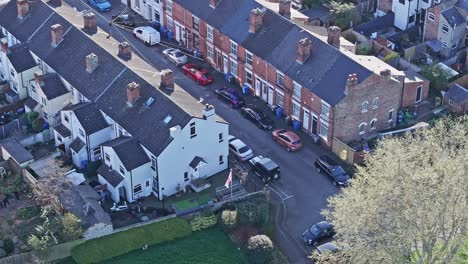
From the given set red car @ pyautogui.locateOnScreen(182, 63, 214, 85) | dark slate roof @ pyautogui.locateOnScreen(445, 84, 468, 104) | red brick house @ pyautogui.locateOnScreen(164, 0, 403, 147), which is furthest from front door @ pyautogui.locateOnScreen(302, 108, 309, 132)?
dark slate roof @ pyautogui.locateOnScreen(445, 84, 468, 104)

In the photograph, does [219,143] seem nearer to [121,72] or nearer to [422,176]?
[121,72]

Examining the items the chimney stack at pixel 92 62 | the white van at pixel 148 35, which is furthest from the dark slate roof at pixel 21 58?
the white van at pixel 148 35

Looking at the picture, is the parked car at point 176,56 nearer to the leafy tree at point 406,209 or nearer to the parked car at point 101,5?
the parked car at point 101,5

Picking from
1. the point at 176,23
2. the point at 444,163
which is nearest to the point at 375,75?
the point at 444,163

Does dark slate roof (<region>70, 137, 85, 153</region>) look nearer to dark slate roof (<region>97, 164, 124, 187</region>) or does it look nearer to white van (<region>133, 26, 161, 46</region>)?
dark slate roof (<region>97, 164, 124, 187</region>)

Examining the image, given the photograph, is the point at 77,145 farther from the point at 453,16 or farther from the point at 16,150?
the point at 453,16

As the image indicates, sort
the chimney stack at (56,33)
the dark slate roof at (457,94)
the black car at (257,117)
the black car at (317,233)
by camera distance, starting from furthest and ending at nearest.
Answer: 1. the dark slate roof at (457,94)
2. the chimney stack at (56,33)
3. the black car at (257,117)
4. the black car at (317,233)

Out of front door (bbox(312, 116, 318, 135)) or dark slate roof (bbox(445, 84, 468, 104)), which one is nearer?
front door (bbox(312, 116, 318, 135))
